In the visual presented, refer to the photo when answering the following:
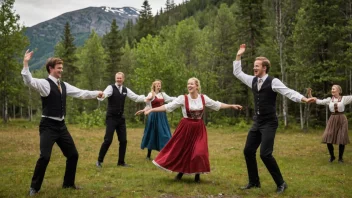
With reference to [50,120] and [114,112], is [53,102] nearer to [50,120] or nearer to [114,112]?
[50,120]

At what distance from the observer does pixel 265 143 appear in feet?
23.8

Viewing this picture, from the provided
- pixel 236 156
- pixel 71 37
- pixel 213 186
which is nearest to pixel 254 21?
pixel 236 156

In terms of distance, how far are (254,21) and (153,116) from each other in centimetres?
2136

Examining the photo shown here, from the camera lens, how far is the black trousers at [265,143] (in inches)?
286

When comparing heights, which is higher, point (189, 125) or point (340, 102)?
point (340, 102)

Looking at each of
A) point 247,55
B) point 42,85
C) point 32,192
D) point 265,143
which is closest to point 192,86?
point 265,143

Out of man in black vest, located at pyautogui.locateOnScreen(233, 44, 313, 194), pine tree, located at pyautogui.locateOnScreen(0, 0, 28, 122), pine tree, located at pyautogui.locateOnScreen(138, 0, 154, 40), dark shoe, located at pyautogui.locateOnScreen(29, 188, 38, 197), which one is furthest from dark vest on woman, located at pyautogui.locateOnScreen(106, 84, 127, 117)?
pine tree, located at pyautogui.locateOnScreen(138, 0, 154, 40)

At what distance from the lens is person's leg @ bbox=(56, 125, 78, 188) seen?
7.23m

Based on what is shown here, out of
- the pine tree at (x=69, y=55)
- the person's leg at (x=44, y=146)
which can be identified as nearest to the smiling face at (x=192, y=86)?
the person's leg at (x=44, y=146)

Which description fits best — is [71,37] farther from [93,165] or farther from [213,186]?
[213,186]

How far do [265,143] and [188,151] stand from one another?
71.2 inches

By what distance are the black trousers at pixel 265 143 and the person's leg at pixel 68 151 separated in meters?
3.78

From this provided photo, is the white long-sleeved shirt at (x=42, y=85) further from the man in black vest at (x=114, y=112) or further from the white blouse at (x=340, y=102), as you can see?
the white blouse at (x=340, y=102)

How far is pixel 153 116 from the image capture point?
11.9 metres
